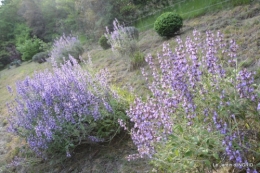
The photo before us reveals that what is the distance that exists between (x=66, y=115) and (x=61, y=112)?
0.26m

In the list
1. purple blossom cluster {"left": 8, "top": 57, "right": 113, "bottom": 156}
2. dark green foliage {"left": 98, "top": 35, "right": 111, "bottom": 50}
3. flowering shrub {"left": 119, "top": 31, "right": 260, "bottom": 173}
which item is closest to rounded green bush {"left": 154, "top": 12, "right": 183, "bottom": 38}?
dark green foliage {"left": 98, "top": 35, "right": 111, "bottom": 50}

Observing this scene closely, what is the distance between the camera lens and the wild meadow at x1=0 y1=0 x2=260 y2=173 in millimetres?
1732

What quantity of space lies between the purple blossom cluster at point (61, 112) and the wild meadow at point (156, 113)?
1 centimetres

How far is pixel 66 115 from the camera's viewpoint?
9.53ft

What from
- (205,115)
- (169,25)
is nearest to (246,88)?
(205,115)

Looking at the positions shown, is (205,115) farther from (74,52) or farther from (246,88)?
(74,52)

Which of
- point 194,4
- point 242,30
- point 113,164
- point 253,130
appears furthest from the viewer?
point 194,4

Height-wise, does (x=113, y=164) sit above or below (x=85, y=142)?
below

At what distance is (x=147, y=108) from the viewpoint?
1.93m

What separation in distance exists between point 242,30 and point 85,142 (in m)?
3.67

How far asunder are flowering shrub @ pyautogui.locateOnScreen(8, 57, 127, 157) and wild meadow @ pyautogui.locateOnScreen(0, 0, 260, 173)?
0.05 feet

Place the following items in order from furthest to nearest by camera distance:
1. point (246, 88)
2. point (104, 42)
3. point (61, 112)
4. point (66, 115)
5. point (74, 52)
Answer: point (104, 42) < point (74, 52) < point (61, 112) < point (66, 115) < point (246, 88)

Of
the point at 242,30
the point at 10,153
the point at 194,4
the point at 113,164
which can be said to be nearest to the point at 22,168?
the point at 10,153

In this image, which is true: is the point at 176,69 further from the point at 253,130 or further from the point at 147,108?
the point at 253,130
